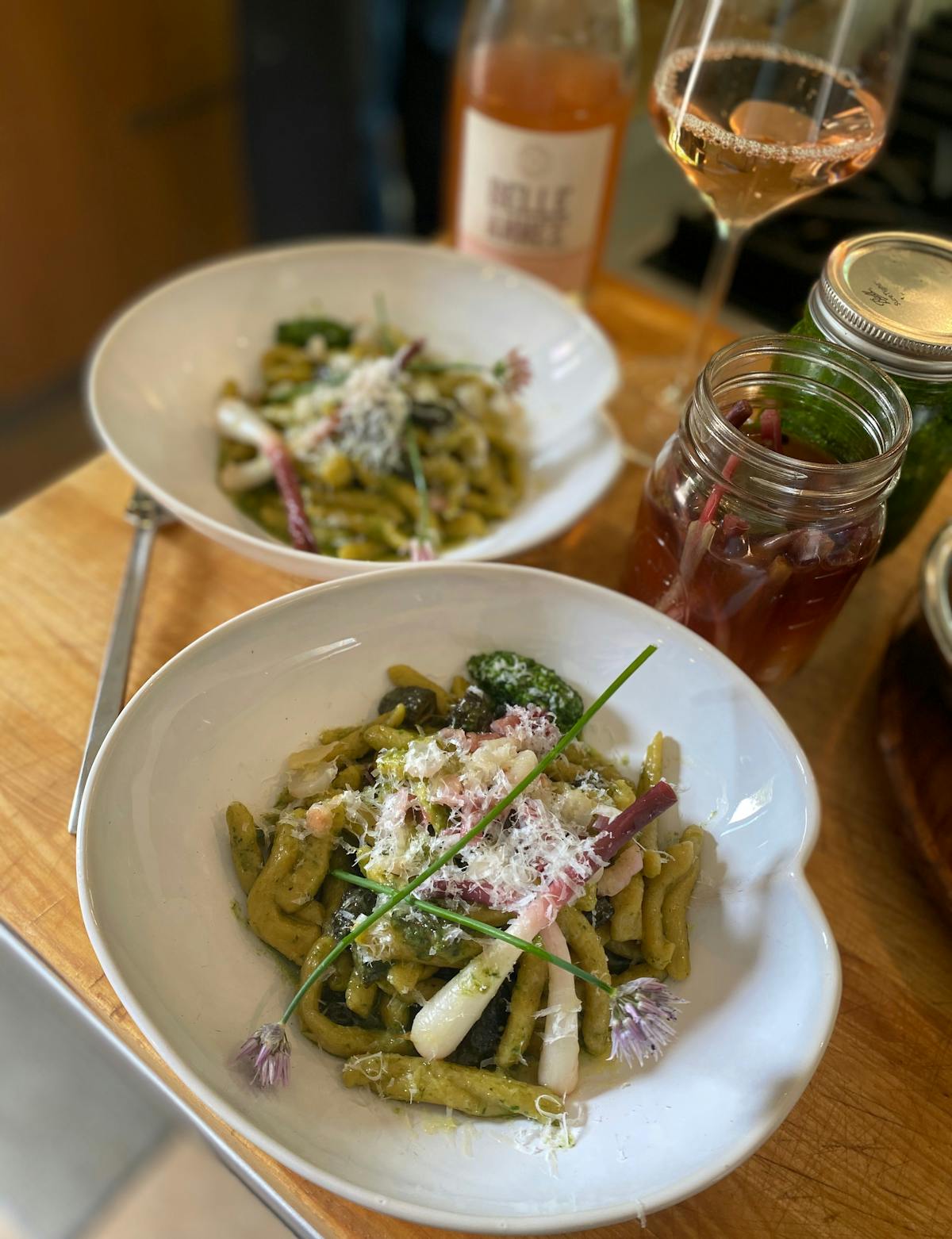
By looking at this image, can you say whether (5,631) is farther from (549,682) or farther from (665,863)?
(665,863)

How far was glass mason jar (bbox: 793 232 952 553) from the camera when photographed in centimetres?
75

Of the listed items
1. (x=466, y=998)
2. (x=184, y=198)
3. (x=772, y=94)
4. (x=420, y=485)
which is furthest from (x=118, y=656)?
(x=184, y=198)

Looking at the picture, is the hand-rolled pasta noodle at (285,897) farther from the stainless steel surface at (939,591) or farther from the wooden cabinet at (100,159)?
the wooden cabinet at (100,159)

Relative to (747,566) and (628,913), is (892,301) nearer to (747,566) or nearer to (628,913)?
(747,566)

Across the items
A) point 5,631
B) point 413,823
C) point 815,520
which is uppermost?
point 815,520

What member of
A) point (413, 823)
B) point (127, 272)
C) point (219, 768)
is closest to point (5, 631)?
point (219, 768)

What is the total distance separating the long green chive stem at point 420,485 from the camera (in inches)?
40.6

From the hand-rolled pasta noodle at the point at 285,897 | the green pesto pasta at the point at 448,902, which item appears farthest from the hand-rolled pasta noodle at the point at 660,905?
the hand-rolled pasta noodle at the point at 285,897

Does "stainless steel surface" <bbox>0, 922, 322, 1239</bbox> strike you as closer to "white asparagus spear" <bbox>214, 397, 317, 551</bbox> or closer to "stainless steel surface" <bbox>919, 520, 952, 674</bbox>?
"white asparagus spear" <bbox>214, 397, 317, 551</bbox>

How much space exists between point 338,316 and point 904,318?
2.45 feet

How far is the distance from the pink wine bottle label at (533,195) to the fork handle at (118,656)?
63 centimetres

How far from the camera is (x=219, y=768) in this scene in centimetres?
73

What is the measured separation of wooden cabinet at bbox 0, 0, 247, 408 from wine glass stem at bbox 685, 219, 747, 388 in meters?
1.61

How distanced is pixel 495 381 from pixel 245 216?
1908 mm
